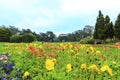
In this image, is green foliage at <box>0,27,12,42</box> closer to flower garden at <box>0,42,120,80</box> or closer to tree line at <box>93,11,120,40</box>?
tree line at <box>93,11,120,40</box>

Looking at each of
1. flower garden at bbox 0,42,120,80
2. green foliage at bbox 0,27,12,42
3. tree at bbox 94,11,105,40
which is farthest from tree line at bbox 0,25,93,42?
flower garden at bbox 0,42,120,80

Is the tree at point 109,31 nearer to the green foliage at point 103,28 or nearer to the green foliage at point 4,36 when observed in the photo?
the green foliage at point 103,28

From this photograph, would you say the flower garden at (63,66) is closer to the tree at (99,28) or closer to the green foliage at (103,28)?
the green foliage at (103,28)

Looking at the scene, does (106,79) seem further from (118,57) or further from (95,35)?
(95,35)

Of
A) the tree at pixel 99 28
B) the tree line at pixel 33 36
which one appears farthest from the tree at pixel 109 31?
the tree line at pixel 33 36

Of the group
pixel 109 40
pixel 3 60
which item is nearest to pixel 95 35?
pixel 109 40

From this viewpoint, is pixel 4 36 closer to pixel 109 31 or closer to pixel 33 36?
pixel 33 36

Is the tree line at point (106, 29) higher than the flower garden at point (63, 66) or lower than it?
higher

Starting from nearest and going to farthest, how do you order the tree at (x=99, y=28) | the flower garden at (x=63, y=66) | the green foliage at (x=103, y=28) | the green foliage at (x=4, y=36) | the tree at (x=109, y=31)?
the flower garden at (x=63, y=66), the tree at (x=109, y=31), the green foliage at (x=103, y=28), the tree at (x=99, y=28), the green foliage at (x=4, y=36)

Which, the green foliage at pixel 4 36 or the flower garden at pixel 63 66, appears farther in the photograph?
the green foliage at pixel 4 36

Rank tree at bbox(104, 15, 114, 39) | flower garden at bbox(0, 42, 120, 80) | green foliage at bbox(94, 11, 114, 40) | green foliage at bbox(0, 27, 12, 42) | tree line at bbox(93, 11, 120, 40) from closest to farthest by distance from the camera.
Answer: flower garden at bbox(0, 42, 120, 80)
tree line at bbox(93, 11, 120, 40)
tree at bbox(104, 15, 114, 39)
green foliage at bbox(94, 11, 114, 40)
green foliage at bbox(0, 27, 12, 42)

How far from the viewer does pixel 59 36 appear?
79.1m

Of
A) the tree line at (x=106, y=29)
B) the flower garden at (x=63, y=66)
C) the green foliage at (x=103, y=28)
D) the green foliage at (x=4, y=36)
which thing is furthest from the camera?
the green foliage at (x=4, y=36)

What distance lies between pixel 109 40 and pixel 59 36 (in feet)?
93.4
